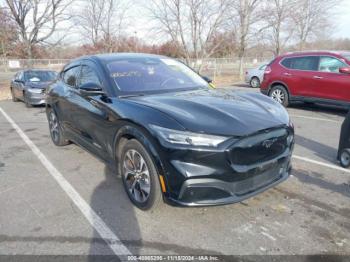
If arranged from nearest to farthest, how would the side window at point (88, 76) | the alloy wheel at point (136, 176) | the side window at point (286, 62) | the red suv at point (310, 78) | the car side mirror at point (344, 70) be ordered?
the alloy wheel at point (136, 176) → the side window at point (88, 76) → the car side mirror at point (344, 70) → the red suv at point (310, 78) → the side window at point (286, 62)

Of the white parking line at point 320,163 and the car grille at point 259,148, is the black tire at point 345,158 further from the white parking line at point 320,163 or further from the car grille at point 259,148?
the car grille at point 259,148

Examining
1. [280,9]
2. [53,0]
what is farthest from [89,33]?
[280,9]

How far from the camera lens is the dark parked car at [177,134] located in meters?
2.68

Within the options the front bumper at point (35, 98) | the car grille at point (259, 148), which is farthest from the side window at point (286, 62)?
the front bumper at point (35, 98)

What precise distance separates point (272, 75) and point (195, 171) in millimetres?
7822

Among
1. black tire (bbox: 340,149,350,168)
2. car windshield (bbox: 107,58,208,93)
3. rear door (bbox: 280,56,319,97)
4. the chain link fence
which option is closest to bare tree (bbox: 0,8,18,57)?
the chain link fence

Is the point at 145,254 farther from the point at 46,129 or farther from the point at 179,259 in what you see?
the point at 46,129

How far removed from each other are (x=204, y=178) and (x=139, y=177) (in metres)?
0.83

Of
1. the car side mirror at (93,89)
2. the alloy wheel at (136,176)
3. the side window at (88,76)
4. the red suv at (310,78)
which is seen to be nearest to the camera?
the alloy wheel at (136,176)

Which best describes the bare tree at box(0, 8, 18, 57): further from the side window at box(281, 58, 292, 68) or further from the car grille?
the car grille

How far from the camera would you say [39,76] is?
11.6 meters

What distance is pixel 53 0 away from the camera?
18.0 meters

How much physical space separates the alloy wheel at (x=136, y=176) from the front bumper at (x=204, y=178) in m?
A: 0.39

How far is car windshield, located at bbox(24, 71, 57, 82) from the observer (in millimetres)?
11414
